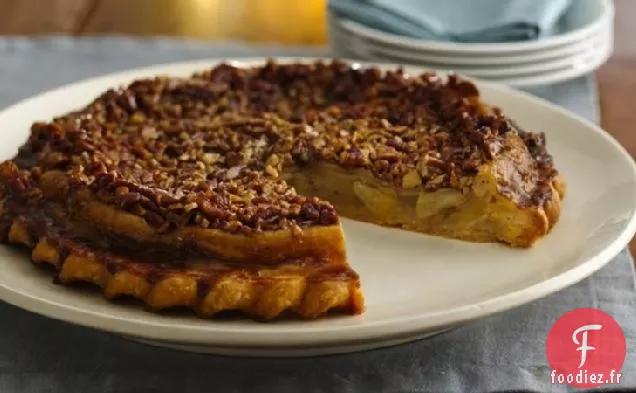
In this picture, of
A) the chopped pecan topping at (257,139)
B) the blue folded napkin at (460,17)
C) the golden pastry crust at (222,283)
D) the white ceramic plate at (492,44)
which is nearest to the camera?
the golden pastry crust at (222,283)

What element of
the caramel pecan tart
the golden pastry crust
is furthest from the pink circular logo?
the golden pastry crust

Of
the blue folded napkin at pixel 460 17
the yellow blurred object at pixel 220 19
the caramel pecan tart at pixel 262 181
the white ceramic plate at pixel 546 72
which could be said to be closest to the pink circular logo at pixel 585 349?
the caramel pecan tart at pixel 262 181

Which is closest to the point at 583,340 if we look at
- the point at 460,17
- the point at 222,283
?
the point at 222,283

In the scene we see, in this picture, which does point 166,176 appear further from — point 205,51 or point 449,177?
point 205,51

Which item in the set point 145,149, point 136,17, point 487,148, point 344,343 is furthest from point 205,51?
point 344,343

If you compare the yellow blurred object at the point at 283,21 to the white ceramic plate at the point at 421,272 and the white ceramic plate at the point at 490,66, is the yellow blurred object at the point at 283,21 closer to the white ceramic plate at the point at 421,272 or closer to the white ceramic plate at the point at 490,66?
the white ceramic plate at the point at 490,66

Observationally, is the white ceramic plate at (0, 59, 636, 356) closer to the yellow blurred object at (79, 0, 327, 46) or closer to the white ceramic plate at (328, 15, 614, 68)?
the white ceramic plate at (328, 15, 614, 68)

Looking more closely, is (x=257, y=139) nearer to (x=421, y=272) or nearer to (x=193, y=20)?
(x=421, y=272)
